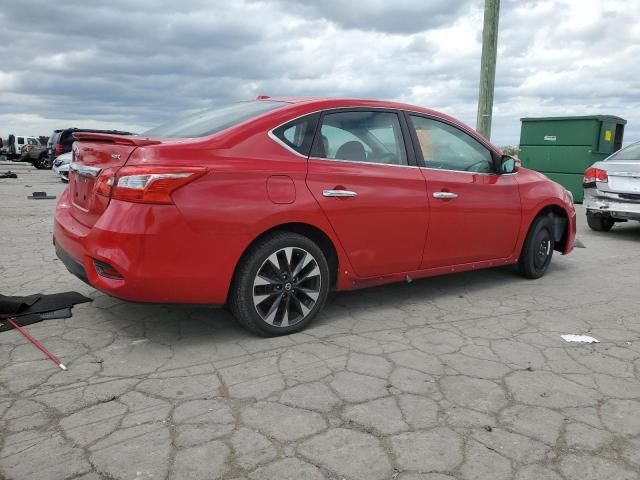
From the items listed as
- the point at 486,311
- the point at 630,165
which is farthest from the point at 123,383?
the point at 630,165

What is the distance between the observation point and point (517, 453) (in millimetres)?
2412

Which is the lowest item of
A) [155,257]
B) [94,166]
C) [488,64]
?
[155,257]

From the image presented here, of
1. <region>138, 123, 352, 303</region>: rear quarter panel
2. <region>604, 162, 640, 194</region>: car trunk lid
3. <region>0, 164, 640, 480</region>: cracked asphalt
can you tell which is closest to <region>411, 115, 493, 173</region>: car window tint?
<region>0, 164, 640, 480</region>: cracked asphalt

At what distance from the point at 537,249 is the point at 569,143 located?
829cm

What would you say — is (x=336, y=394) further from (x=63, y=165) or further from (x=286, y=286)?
(x=63, y=165)

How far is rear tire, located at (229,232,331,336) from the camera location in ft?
11.5

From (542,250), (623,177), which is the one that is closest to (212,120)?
(542,250)

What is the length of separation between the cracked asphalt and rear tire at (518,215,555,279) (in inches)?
29.9

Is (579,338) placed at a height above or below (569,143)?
below

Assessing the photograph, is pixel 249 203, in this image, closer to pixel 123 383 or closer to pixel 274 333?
pixel 274 333

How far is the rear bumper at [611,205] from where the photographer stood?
7.72 metres

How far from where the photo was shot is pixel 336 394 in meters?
2.91


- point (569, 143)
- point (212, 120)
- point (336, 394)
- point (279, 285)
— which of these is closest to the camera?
point (336, 394)

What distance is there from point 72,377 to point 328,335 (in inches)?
62.1
